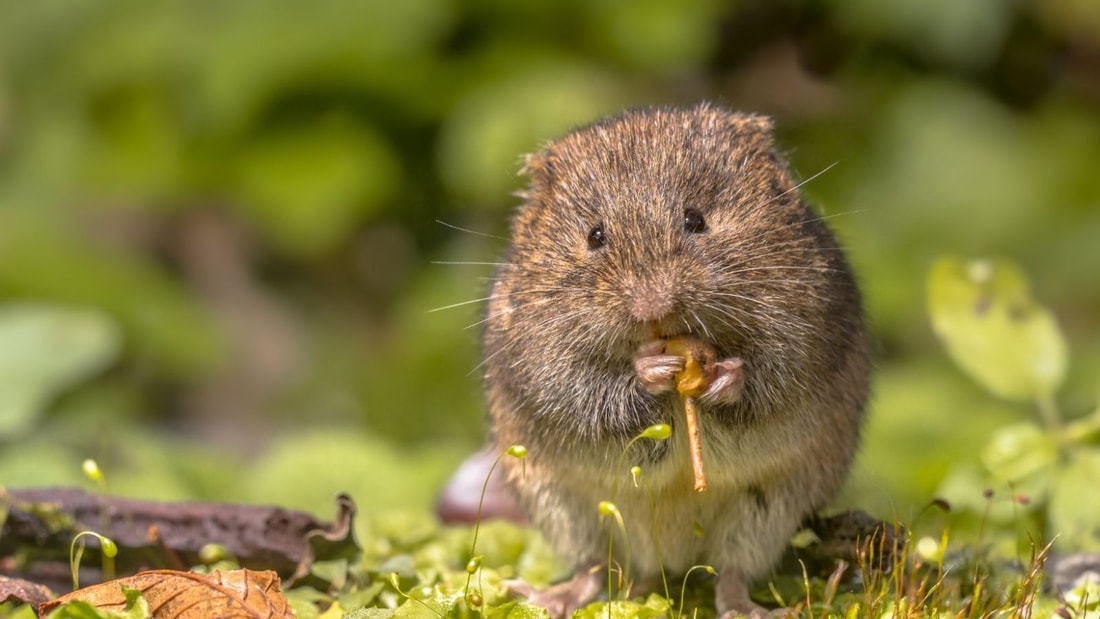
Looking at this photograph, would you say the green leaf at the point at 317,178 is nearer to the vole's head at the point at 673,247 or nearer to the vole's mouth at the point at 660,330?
the vole's head at the point at 673,247

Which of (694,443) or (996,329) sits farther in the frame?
(996,329)

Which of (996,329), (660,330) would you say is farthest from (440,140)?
(660,330)

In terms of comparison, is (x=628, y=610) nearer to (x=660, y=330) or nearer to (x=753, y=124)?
(x=660, y=330)

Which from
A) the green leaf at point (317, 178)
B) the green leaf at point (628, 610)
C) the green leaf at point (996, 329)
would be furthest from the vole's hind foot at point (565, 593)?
the green leaf at point (317, 178)

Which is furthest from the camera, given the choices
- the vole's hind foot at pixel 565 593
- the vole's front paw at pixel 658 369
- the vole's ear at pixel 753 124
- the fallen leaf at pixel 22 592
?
the vole's ear at pixel 753 124

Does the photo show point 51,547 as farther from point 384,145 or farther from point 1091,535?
point 384,145

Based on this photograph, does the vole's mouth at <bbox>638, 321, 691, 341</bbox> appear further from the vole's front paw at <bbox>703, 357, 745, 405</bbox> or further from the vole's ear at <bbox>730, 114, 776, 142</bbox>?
the vole's ear at <bbox>730, 114, 776, 142</bbox>

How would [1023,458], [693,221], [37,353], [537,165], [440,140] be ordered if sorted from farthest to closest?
[440,140] < [37,353] < [1023,458] < [537,165] < [693,221]
